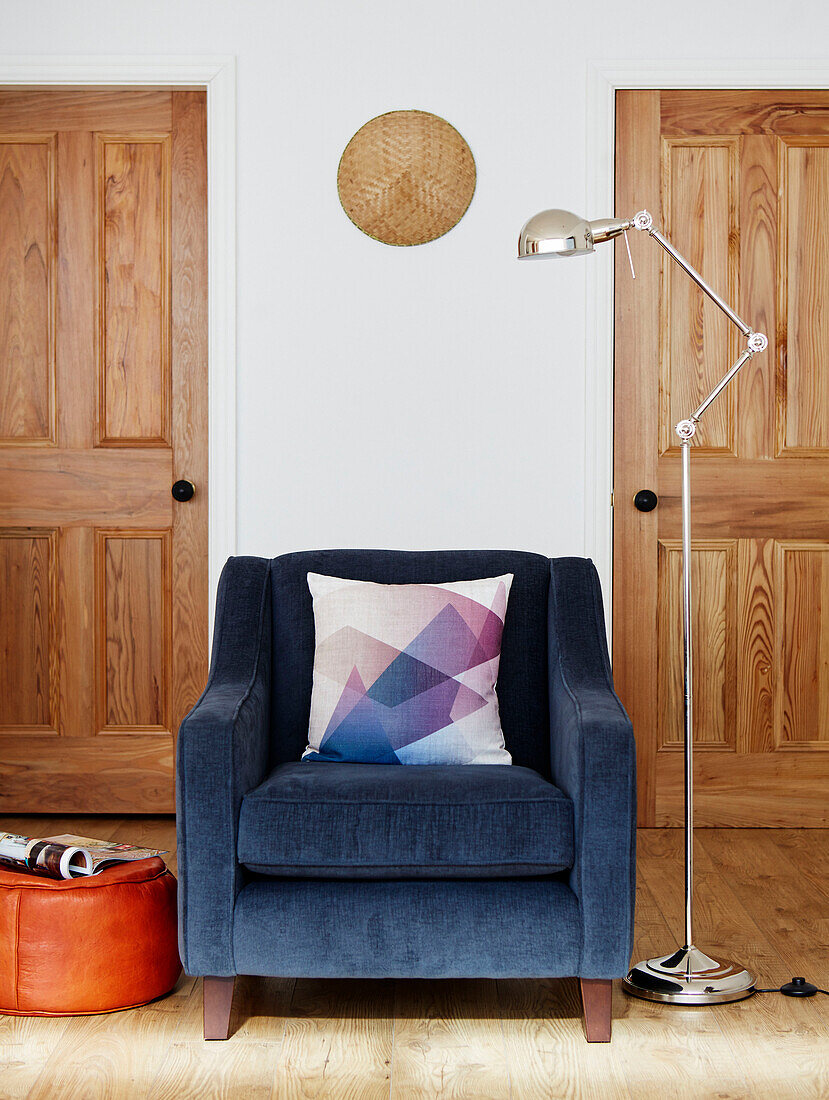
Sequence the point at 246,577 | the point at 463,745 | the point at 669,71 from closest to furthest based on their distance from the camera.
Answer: the point at 463,745 → the point at 246,577 → the point at 669,71

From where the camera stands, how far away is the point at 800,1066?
1.91 metres

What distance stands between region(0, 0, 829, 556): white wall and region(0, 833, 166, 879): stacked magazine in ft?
4.23

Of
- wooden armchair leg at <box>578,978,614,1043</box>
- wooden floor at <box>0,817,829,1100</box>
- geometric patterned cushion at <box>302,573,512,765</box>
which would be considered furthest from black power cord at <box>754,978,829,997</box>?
geometric patterned cushion at <box>302,573,512,765</box>

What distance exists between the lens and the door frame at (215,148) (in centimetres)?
325

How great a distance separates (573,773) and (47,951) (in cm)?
101

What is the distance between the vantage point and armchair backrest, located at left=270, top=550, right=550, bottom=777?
2.45 metres

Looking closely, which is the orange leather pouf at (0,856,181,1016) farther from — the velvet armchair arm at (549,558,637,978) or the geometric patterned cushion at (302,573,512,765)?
the velvet armchair arm at (549,558,637,978)

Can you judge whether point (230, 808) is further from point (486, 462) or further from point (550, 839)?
point (486, 462)

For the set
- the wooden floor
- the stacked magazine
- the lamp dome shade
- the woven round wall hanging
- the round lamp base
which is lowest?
the wooden floor

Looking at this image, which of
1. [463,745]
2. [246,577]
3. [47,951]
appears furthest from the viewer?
[246,577]

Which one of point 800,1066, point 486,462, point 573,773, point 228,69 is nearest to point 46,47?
point 228,69

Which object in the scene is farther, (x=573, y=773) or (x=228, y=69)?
(x=228, y=69)

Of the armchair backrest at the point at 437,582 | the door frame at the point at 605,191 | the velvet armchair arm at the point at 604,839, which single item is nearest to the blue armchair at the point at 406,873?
the velvet armchair arm at the point at 604,839

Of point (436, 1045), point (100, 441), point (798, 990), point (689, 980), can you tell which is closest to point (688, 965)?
point (689, 980)
